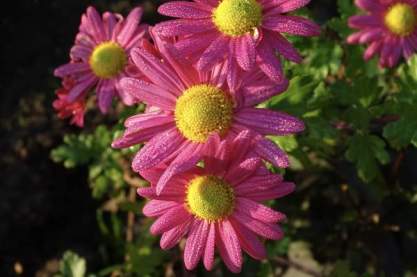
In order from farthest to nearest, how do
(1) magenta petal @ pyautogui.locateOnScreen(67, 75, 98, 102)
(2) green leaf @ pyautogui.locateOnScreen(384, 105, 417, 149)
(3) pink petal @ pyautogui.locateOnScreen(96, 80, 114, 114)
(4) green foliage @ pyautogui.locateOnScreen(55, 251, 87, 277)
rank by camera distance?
(4) green foliage @ pyautogui.locateOnScreen(55, 251, 87, 277) → (1) magenta petal @ pyautogui.locateOnScreen(67, 75, 98, 102) → (3) pink petal @ pyautogui.locateOnScreen(96, 80, 114, 114) → (2) green leaf @ pyautogui.locateOnScreen(384, 105, 417, 149)

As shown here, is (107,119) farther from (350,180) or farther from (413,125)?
(413,125)

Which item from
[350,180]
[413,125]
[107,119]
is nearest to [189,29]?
[413,125]

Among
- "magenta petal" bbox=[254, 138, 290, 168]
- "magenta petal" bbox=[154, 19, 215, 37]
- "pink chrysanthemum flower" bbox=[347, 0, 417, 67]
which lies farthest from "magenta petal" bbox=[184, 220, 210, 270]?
"pink chrysanthemum flower" bbox=[347, 0, 417, 67]

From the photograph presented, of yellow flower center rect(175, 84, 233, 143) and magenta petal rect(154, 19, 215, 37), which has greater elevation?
magenta petal rect(154, 19, 215, 37)

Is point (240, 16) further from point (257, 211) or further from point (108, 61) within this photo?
point (108, 61)

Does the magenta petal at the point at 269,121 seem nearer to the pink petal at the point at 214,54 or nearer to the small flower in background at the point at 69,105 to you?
the pink petal at the point at 214,54

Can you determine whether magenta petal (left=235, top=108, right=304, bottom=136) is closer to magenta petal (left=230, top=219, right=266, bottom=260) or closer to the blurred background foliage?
magenta petal (left=230, top=219, right=266, bottom=260)

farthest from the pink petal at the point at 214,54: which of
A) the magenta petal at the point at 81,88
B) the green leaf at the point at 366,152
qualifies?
the green leaf at the point at 366,152
